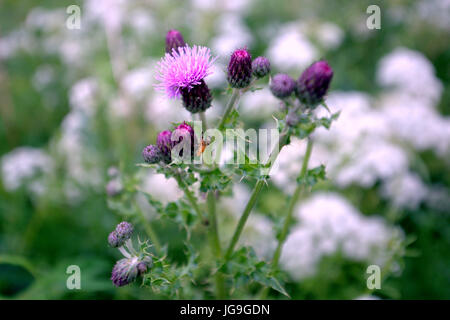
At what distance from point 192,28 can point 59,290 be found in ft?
13.1

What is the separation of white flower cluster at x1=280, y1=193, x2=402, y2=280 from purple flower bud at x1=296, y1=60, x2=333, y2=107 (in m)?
1.60

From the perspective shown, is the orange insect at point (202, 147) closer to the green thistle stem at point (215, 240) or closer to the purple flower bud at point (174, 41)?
the green thistle stem at point (215, 240)

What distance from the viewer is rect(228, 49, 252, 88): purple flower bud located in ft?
5.06

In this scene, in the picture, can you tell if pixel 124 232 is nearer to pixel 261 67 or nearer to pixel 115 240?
pixel 115 240

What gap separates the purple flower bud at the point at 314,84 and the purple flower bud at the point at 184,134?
45cm

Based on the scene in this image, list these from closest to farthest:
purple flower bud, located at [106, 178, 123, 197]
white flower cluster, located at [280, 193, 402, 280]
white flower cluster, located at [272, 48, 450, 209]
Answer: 1. purple flower bud, located at [106, 178, 123, 197]
2. white flower cluster, located at [280, 193, 402, 280]
3. white flower cluster, located at [272, 48, 450, 209]

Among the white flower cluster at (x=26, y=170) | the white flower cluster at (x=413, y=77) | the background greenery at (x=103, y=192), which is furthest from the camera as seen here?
the white flower cluster at (x=413, y=77)

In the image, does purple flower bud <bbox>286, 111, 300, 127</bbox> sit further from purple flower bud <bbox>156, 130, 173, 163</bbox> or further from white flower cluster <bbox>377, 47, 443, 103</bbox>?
white flower cluster <bbox>377, 47, 443, 103</bbox>

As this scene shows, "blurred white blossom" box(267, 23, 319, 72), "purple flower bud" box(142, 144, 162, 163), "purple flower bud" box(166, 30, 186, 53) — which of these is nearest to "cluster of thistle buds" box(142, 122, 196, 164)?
"purple flower bud" box(142, 144, 162, 163)

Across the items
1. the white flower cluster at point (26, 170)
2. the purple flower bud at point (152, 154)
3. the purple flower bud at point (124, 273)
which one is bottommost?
the purple flower bud at point (124, 273)

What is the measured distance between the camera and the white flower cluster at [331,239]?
276 cm

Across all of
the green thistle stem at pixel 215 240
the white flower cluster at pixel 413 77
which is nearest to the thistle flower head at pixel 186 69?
the green thistle stem at pixel 215 240

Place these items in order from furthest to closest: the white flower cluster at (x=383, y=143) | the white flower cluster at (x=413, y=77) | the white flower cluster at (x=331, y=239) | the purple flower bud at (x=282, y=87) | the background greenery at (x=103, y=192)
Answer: the white flower cluster at (x=413, y=77) < the white flower cluster at (x=383, y=143) < the white flower cluster at (x=331, y=239) < the background greenery at (x=103, y=192) < the purple flower bud at (x=282, y=87)

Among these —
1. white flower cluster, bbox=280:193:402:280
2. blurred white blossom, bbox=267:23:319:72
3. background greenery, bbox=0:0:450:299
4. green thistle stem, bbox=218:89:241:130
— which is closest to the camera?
green thistle stem, bbox=218:89:241:130
